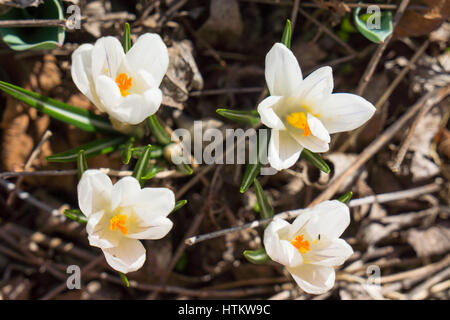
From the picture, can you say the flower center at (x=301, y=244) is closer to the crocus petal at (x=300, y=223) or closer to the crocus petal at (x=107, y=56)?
the crocus petal at (x=300, y=223)

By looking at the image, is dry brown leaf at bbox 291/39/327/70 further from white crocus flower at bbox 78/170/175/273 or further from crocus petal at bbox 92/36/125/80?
white crocus flower at bbox 78/170/175/273

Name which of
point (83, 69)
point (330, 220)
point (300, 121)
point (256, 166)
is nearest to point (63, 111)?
point (83, 69)

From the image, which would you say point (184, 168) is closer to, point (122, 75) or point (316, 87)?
point (122, 75)

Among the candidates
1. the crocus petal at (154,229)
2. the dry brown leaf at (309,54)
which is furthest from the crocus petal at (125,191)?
the dry brown leaf at (309,54)

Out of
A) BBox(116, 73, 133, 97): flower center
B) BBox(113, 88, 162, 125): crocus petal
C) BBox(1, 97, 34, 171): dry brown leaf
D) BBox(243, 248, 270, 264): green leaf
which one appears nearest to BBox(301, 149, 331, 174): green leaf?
BBox(243, 248, 270, 264): green leaf

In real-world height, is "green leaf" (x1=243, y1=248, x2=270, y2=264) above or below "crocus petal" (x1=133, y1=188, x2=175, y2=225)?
below

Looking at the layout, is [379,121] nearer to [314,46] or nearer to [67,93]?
[314,46]
